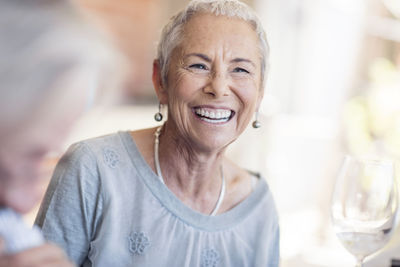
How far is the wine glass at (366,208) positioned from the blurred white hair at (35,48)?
2.89ft

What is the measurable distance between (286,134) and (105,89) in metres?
4.48

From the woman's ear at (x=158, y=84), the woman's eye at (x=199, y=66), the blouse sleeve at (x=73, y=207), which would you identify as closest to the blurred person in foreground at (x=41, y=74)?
the blouse sleeve at (x=73, y=207)

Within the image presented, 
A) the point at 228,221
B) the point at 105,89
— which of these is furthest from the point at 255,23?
the point at 105,89

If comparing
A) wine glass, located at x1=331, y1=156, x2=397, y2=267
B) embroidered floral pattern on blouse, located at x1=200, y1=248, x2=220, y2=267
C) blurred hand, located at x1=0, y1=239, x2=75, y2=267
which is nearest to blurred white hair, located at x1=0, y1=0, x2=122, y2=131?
Result: blurred hand, located at x1=0, y1=239, x2=75, y2=267

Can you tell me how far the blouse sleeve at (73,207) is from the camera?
131 cm

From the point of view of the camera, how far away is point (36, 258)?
1.88 feet

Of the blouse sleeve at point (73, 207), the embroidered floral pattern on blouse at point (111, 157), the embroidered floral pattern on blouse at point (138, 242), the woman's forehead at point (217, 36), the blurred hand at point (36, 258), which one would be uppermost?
the woman's forehead at point (217, 36)

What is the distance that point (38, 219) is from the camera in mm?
1332

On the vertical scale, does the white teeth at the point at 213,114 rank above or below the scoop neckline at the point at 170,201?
above

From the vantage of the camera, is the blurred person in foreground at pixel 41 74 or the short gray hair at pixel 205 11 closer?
the blurred person in foreground at pixel 41 74

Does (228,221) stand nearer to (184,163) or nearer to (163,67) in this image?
(184,163)

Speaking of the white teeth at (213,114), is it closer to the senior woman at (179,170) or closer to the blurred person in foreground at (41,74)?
the senior woman at (179,170)

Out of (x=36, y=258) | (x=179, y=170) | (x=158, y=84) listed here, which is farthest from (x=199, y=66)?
(x=36, y=258)

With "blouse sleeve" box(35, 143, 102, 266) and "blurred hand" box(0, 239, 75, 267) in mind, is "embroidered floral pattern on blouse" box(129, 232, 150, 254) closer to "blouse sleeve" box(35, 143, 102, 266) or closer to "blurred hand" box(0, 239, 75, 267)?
"blouse sleeve" box(35, 143, 102, 266)
